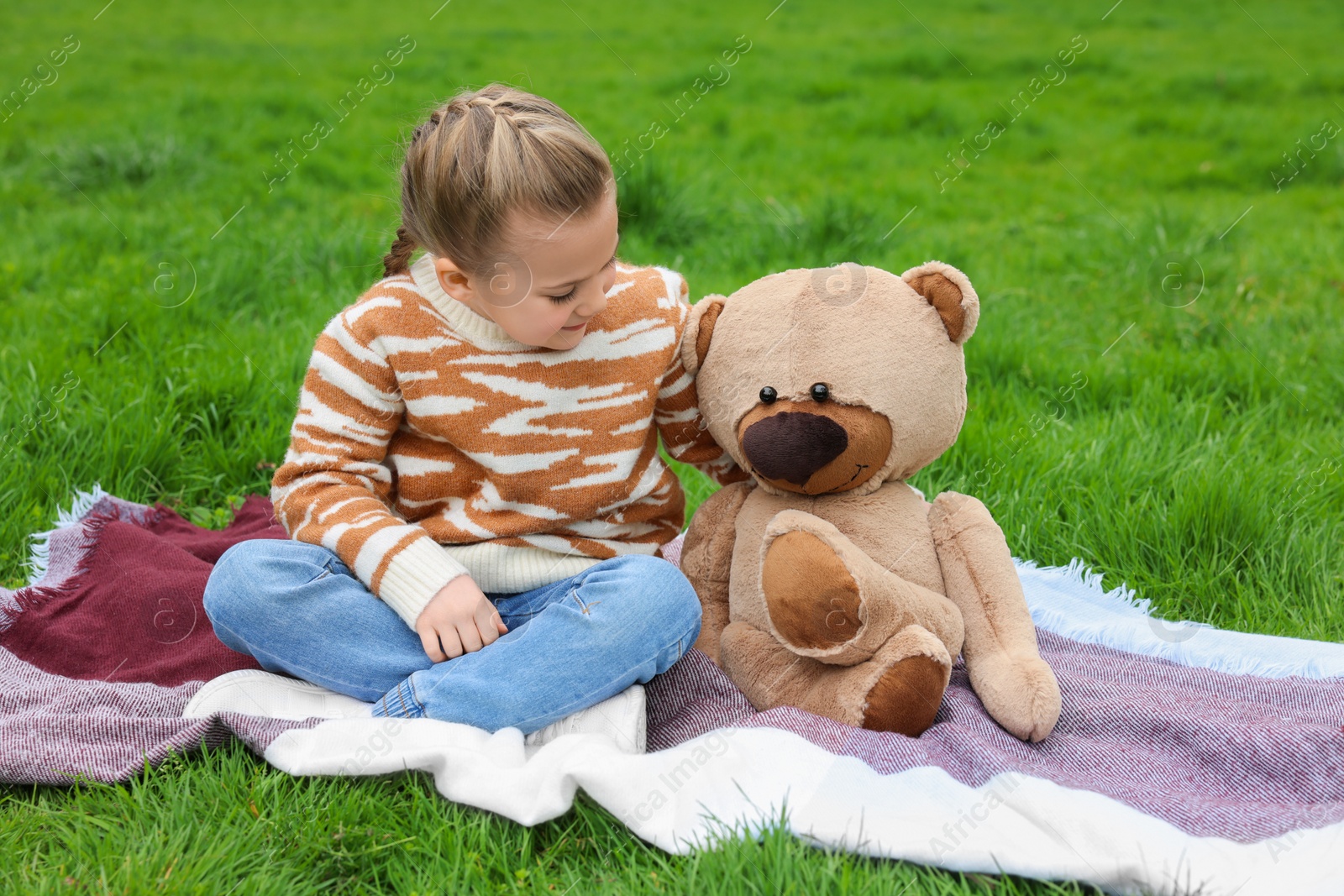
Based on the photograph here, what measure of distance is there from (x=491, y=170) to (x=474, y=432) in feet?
1.57

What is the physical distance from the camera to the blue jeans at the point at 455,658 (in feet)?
5.68

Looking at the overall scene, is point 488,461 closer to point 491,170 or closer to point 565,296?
point 565,296

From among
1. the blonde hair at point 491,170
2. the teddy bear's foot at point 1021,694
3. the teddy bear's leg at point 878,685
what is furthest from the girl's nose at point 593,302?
the teddy bear's foot at point 1021,694

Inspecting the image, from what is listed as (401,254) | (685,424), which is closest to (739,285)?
(685,424)

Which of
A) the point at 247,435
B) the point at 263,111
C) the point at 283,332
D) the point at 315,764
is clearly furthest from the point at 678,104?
the point at 315,764

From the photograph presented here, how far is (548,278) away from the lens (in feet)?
5.74

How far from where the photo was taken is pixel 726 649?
1.91m

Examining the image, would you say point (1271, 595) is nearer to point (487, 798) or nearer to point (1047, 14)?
point (487, 798)

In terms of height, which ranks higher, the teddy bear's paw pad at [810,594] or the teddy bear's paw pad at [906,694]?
the teddy bear's paw pad at [810,594]

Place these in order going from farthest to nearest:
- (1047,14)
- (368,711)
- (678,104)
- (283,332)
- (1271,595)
Result: (1047,14), (678,104), (283,332), (1271,595), (368,711)

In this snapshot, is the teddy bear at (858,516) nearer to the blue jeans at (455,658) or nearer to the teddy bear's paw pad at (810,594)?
the teddy bear's paw pad at (810,594)

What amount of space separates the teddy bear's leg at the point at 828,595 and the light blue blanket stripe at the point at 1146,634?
2.04 ft

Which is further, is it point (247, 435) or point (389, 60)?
point (389, 60)

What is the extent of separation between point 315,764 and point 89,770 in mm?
350
